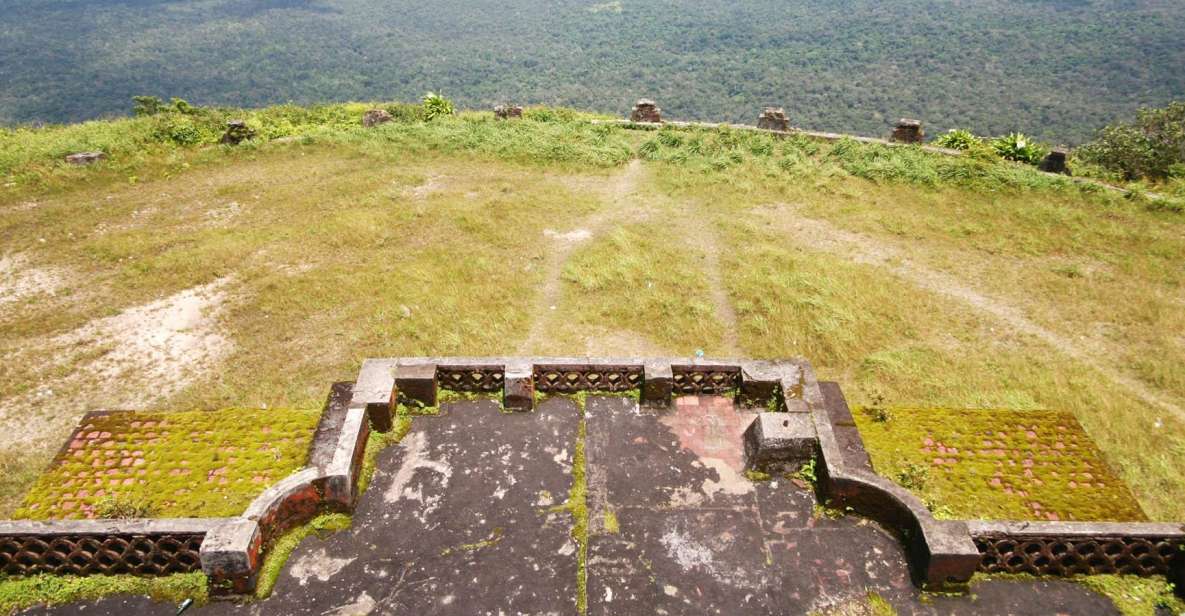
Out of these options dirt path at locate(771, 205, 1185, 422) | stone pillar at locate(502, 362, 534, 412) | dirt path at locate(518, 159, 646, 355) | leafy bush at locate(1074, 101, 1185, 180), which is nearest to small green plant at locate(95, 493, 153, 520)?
stone pillar at locate(502, 362, 534, 412)

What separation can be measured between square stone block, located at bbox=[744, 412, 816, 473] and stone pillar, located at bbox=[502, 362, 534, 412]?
268cm

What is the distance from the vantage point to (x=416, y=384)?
796 cm

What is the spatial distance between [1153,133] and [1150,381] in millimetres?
21887

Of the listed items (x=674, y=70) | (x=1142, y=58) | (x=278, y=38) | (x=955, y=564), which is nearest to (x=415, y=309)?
(x=955, y=564)

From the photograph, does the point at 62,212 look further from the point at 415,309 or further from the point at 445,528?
the point at 445,528

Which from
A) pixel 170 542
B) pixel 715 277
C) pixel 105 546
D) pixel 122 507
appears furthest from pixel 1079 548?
pixel 122 507

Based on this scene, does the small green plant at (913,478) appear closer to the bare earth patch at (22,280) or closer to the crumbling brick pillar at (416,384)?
the crumbling brick pillar at (416,384)

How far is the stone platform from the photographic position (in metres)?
5.99

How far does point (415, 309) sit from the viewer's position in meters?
13.2

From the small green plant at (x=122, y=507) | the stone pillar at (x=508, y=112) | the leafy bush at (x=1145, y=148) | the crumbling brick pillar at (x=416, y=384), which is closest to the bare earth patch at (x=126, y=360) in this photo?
the small green plant at (x=122, y=507)

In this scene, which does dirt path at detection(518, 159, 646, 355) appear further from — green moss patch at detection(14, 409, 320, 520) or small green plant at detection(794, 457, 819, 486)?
small green plant at detection(794, 457, 819, 486)

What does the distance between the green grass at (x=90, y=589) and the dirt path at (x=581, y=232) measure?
6.64m

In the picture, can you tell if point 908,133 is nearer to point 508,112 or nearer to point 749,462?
point 508,112

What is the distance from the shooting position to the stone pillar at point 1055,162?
19.5 m
